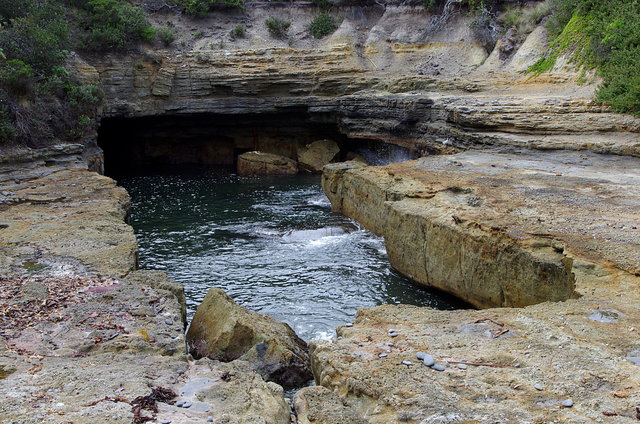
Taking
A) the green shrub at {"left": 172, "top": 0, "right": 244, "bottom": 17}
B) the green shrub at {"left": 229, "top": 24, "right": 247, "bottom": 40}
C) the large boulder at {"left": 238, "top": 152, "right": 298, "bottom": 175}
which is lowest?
the large boulder at {"left": 238, "top": 152, "right": 298, "bottom": 175}

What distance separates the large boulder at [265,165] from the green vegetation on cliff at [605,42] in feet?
37.1

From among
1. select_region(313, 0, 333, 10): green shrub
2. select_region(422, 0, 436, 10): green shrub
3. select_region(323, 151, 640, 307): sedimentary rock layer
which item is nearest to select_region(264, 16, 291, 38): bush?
select_region(313, 0, 333, 10): green shrub

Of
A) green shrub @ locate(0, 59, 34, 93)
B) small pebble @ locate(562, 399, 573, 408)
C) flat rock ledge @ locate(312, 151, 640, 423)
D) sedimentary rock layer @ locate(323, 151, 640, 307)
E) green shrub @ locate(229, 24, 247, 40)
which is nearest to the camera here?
small pebble @ locate(562, 399, 573, 408)

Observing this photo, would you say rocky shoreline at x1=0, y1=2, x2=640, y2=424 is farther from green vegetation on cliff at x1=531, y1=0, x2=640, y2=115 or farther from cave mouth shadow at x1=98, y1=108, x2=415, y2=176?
cave mouth shadow at x1=98, y1=108, x2=415, y2=176

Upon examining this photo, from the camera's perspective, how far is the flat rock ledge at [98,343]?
5066mm

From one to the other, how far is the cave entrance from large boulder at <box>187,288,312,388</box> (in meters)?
18.5

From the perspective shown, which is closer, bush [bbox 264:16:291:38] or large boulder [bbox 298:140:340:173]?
large boulder [bbox 298:140:340:173]

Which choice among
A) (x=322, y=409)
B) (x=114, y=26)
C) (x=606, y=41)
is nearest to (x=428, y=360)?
(x=322, y=409)

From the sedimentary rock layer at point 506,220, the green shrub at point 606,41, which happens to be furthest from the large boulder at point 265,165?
the green shrub at point 606,41

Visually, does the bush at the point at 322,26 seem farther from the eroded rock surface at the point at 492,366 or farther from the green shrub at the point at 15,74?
the eroded rock surface at the point at 492,366

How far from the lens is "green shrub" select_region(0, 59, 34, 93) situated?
17797 millimetres

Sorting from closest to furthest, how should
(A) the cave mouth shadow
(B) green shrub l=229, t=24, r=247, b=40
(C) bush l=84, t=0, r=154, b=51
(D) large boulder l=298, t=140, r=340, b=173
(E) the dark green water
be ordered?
(E) the dark green water < (C) bush l=84, t=0, r=154, b=51 < (D) large boulder l=298, t=140, r=340, b=173 < (A) the cave mouth shadow < (B) green shrub l=229, t=24, r=247, b=40

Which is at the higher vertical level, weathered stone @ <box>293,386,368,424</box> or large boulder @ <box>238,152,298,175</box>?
weathered stone @ <box>293,386,368,424</box>

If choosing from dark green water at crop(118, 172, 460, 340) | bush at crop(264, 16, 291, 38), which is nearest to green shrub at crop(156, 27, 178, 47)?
bush at crop(264, 16, 291, 38)
